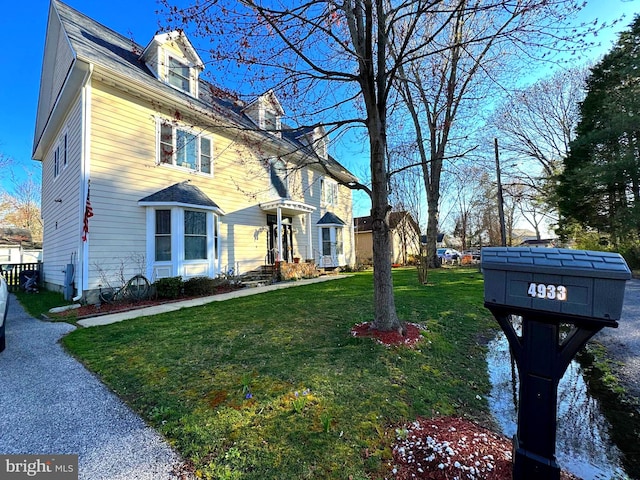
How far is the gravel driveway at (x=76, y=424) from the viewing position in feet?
6.48

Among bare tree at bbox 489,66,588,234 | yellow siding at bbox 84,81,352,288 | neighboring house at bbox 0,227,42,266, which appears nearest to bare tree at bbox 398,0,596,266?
yellow siding at bbox 84,81,352,288

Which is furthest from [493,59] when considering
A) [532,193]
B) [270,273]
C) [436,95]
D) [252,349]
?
[532,193]

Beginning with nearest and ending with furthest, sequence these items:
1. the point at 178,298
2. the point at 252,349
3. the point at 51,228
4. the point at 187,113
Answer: the point at 252,349
the point at 178,298
the point at 187,113
the point at 51,228

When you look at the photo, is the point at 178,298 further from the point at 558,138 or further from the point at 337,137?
the point at 558,138

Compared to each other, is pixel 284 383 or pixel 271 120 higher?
pixel 271 120

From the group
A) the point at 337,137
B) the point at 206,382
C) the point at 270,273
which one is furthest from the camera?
the point at 270,273

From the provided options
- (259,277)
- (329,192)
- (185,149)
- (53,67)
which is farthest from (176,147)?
(329,192)

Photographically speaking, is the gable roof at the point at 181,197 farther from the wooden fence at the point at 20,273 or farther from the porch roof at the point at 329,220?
the wooden fence at the point at 20,273

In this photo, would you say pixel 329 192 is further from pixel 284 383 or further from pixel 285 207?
pixel 284 383

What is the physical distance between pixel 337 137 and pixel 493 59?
2.51 meters

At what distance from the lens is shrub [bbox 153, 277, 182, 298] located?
821cm

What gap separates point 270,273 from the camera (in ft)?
40.7

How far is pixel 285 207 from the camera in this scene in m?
12.9

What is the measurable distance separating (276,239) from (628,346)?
11468mm
